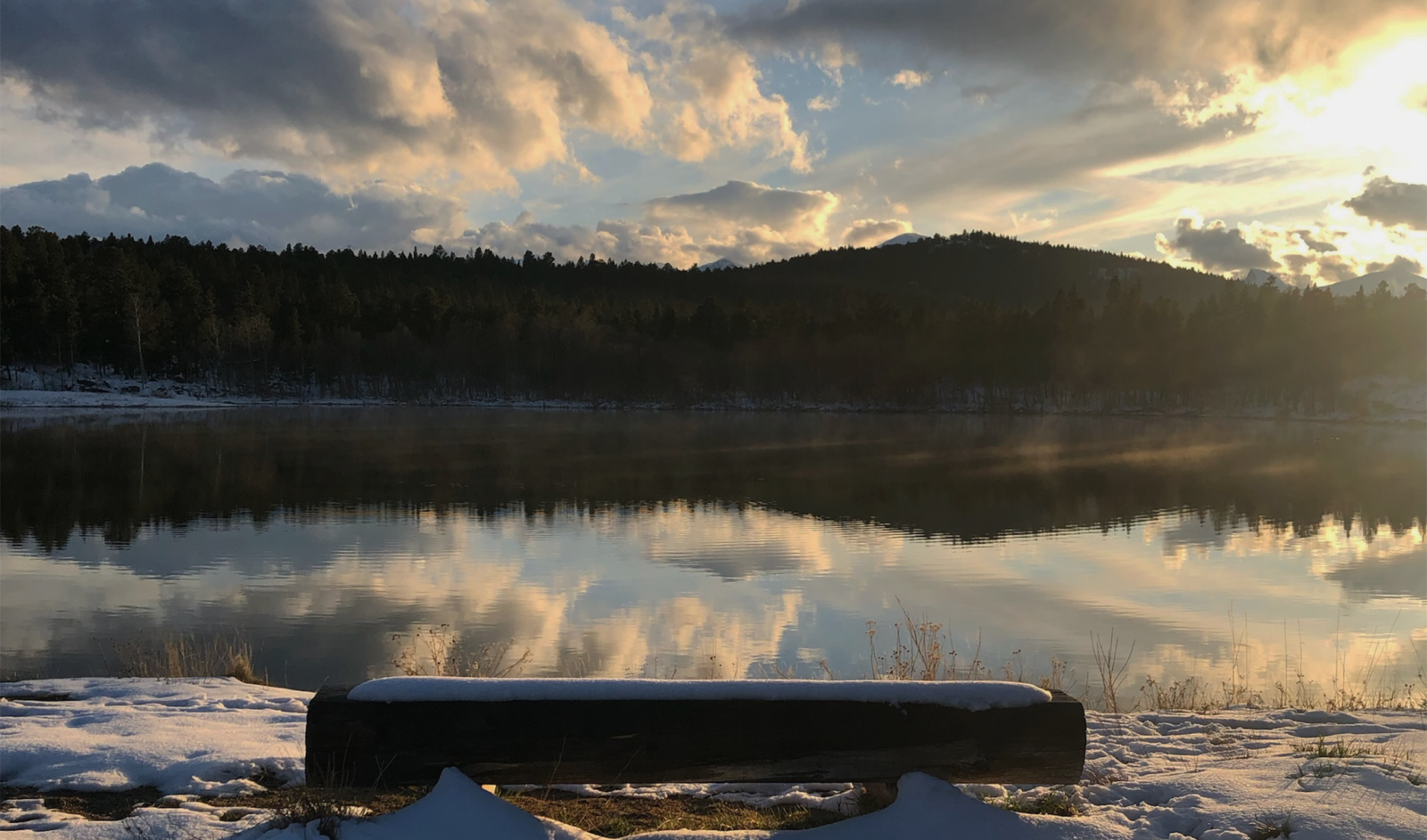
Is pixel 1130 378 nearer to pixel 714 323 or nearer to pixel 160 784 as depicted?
pixel 714 323

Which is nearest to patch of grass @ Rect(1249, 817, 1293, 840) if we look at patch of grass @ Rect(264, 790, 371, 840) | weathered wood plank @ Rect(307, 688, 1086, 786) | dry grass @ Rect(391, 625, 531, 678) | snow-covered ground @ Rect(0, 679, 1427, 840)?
snow-covered ground @ Rect(0, 679, 1427, 840)

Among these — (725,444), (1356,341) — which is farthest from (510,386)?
(1356,341)

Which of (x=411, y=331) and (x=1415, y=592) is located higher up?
(x=411, y=331)

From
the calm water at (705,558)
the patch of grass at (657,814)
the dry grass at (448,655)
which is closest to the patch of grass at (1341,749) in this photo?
the patch of grass at (657,814)

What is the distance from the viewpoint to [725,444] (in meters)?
52.9

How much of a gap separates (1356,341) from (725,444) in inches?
3128

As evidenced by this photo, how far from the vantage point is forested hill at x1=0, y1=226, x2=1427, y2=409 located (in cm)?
9794

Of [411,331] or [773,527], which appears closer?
[773,527]

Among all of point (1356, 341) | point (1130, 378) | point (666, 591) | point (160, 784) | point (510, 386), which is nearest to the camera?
point (160, 784)

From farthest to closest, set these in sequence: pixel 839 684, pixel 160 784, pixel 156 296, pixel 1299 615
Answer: pixel 156 296 < pixel 1299 615 < pixel 160 784 < pixel 839 684

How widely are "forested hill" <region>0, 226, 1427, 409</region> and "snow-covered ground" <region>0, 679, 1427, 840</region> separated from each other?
104 metres

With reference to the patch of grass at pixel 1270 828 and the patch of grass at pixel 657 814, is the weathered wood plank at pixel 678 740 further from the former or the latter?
the patch of grass at pixel 1270 828

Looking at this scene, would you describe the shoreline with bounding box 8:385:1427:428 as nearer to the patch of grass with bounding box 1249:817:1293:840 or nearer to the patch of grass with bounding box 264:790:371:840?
the patch of grass with bounding box 264:790:371:840

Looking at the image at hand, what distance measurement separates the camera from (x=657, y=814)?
16.4ft
